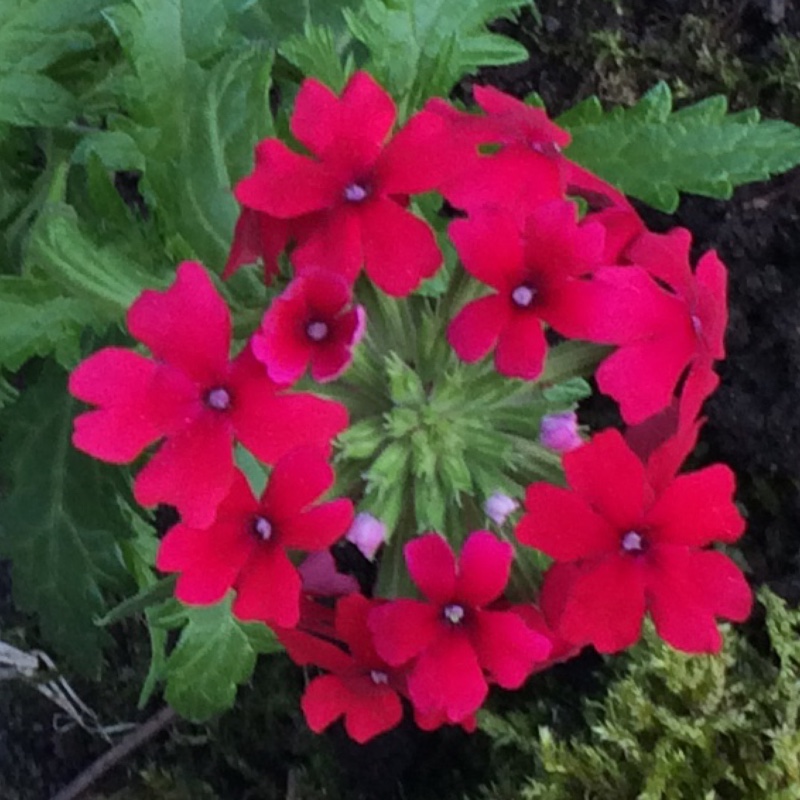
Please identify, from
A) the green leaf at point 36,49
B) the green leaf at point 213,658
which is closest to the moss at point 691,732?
the green leaf at point 213,658

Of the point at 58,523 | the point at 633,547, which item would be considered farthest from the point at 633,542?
the point at 58,523

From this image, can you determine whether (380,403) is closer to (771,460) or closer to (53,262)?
(53,262)

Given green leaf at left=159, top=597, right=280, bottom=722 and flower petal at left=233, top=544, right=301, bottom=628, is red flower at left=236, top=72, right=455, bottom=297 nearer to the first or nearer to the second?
flower petal at left=233, top=544, right=301, bottom=628

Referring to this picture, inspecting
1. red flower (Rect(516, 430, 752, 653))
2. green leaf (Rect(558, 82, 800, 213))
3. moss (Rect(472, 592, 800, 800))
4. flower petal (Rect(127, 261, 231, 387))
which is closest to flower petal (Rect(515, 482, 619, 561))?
red flower (Rect(516, 430, 752, 653))

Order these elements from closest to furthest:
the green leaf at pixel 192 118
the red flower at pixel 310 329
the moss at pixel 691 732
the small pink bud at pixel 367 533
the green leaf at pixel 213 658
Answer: the red flower at pixel 310 329 → the small pink bud at pixel 367 533 → the green leaf at pixel 192 118 → the green leaf at pixel 213 658 → the moss at pixel 691 732

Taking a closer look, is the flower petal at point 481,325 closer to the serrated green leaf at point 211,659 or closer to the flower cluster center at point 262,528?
the flower cluster center at point 262,528

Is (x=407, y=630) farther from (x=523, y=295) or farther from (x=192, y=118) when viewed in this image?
(x=192, y=118)
